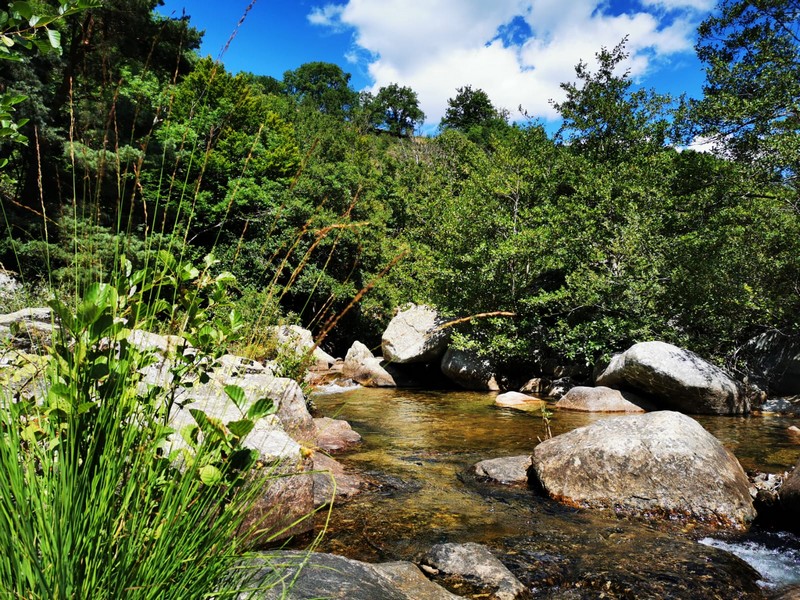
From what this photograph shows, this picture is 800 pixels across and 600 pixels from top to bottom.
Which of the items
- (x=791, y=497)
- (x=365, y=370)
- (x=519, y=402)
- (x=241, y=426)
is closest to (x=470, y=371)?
(x=519, y=402)

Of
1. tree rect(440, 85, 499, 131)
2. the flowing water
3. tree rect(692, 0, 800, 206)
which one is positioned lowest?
the flowing water

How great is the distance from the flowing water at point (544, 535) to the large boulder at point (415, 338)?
8701 millimetres

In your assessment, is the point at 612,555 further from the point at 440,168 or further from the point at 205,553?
the point at 440,168

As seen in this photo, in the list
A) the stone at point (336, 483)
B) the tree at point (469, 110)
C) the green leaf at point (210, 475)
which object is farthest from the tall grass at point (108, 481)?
the tree at point (469, 110)

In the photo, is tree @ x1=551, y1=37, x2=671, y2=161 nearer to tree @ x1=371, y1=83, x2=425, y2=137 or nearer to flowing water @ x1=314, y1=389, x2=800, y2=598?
flowing water @ x1=314, y1=389, x2=800, y2=598

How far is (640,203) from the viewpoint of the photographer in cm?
1656

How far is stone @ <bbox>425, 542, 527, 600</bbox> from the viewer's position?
402cm

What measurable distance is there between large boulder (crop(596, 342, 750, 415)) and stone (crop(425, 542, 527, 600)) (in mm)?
8828

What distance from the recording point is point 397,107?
68.9 metres

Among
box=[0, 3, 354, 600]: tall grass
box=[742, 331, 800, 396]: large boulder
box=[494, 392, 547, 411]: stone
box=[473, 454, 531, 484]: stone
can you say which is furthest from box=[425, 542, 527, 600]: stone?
box=[742, 331, 800, 396]: large boulder

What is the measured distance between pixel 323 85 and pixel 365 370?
2368 inches

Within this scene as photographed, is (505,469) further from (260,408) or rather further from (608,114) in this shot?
(608,114)

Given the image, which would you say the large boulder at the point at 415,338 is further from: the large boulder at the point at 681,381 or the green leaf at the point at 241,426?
the green leaf at the point at 241,426

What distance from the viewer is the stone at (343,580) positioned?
2568mm
